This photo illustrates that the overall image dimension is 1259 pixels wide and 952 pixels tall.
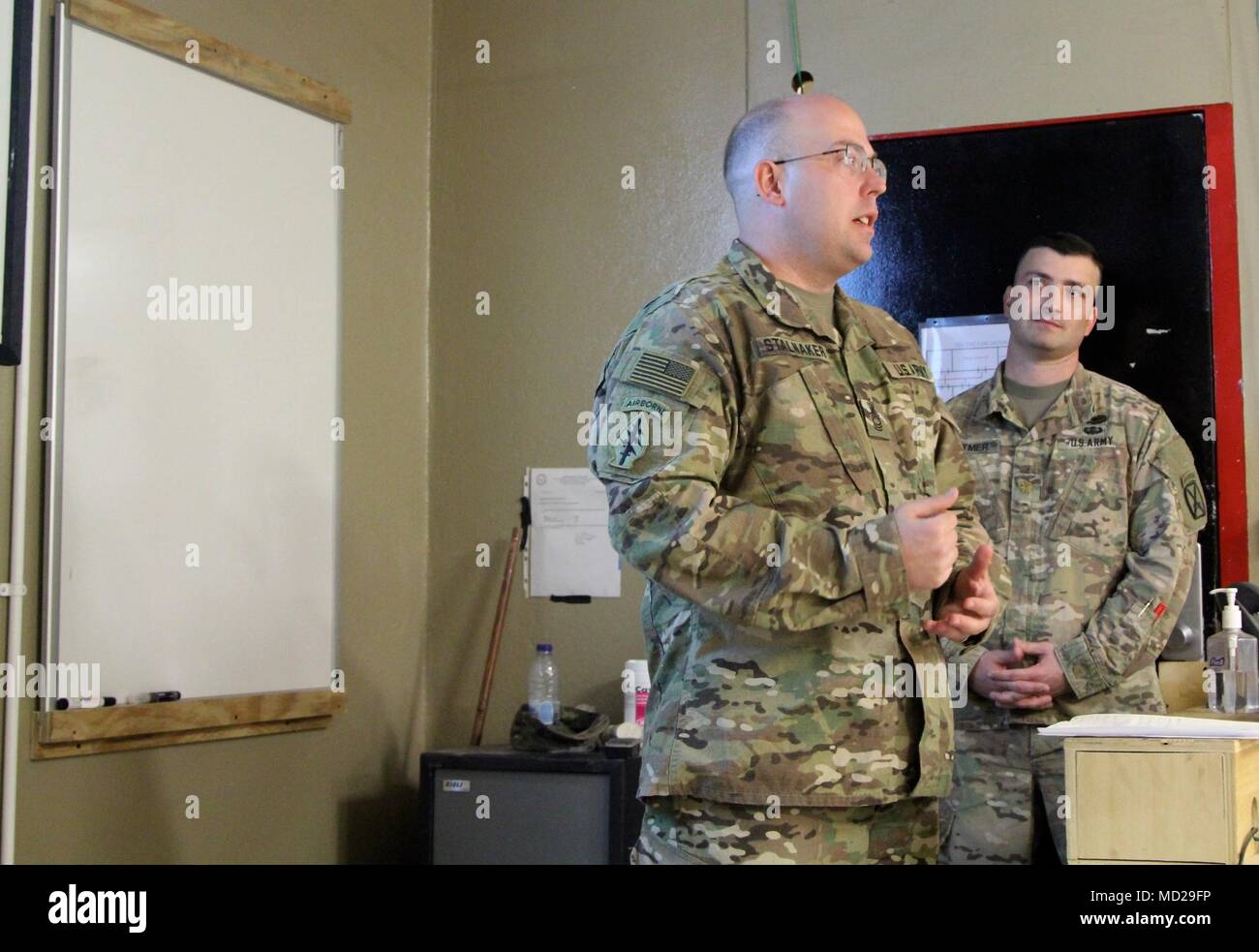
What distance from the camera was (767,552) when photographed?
1.82m

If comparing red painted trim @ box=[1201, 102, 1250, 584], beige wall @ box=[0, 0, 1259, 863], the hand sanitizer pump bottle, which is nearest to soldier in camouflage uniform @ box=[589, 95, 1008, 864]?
the hand sanitizer pump bottle

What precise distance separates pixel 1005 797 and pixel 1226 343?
1299mm

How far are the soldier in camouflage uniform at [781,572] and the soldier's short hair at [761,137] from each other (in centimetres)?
18

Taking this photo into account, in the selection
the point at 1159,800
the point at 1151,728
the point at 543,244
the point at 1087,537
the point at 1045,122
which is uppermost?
the point at 1045,122

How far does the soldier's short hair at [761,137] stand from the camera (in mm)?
2246

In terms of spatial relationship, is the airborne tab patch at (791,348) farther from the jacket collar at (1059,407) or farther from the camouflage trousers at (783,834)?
the jacket collar at (1059,407)

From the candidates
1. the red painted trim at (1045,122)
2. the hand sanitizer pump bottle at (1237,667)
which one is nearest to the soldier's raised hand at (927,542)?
the hand sanitizer pump bottle at (1237,667)

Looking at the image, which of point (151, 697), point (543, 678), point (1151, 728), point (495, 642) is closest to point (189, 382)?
point (151, 697)

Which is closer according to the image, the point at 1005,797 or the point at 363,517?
the point at 1005,797

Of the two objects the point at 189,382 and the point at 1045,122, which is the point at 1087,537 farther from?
the point at 189,382

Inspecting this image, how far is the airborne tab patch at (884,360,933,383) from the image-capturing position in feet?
7.04

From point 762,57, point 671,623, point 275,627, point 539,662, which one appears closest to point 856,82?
point 762,57

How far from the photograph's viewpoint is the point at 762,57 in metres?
4.16
